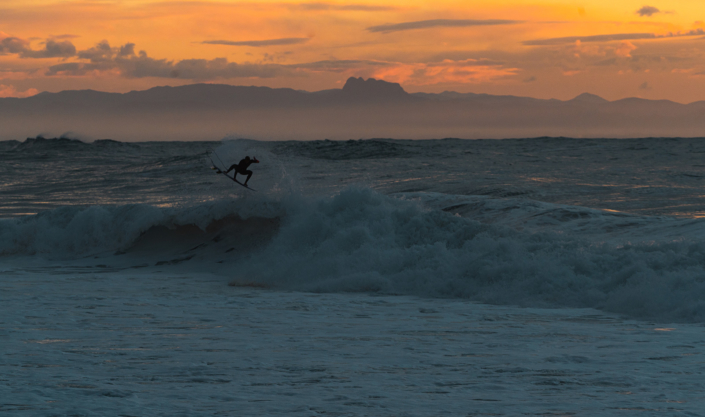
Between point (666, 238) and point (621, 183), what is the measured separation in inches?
508

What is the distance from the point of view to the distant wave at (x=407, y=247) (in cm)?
929

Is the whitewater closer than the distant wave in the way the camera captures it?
Yes

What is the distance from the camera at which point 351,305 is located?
9.21 meters

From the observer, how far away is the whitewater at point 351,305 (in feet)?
16.9

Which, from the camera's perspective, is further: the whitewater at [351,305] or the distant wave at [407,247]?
the distant wave at [407,247]

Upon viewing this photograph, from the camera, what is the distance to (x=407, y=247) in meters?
12.2

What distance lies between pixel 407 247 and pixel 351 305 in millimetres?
3271

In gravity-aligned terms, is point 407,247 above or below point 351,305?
above

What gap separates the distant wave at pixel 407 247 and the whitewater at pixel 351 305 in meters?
0.04

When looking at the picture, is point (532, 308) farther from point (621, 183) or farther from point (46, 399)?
point (621, 183)

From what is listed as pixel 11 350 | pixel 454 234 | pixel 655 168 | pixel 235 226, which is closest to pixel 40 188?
pixel 235 226

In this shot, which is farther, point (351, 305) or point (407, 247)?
point (407, 247)

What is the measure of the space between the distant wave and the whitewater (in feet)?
0.14

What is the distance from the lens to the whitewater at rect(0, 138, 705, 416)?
515 centimetres
